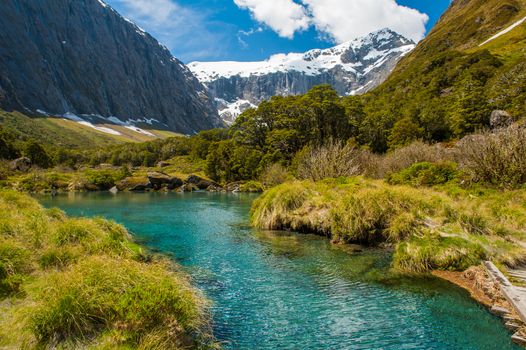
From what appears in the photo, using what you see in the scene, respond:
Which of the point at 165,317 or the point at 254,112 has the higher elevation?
the point at 254,112

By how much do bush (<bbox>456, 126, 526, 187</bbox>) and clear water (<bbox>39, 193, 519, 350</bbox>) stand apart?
14.9 m

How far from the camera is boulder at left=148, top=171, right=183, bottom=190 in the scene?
99250mm

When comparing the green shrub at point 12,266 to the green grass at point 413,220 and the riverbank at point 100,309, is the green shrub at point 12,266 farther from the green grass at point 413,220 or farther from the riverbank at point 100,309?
the green grass at point 413,220

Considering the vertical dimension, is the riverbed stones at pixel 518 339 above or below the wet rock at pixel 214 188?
below

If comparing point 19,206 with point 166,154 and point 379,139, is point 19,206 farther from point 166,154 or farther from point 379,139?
point 166,154

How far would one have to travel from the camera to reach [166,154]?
17250 cm

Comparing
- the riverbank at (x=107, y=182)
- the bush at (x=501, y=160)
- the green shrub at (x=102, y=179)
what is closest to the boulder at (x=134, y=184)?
the riverbank at (x=107, y=182)

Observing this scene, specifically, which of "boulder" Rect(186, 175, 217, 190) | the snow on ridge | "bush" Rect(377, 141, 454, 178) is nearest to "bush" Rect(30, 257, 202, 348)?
"bush" Rect(377, 141, 454, 178)

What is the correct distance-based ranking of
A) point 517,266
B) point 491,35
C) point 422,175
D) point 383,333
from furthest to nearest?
point 491,35 → point 422,175 → point 517,266 → point 383,333

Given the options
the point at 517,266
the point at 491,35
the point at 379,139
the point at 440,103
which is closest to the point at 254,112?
the point at 379,139

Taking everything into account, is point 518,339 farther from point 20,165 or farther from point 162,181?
point 20,165

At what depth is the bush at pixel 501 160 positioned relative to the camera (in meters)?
27.2

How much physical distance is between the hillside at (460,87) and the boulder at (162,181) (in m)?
52.3

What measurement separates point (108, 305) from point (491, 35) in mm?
183414
